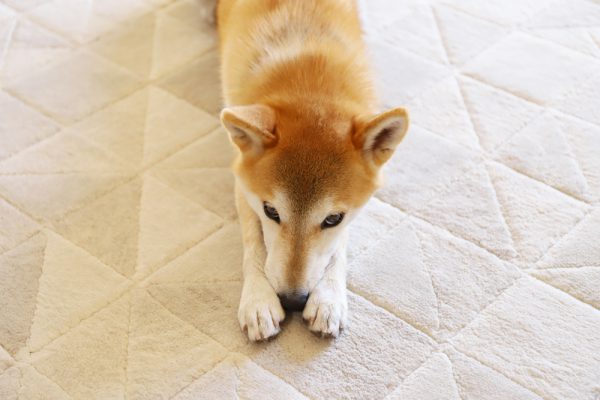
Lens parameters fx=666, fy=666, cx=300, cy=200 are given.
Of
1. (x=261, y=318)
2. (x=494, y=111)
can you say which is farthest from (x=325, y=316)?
(x=494, y=111)

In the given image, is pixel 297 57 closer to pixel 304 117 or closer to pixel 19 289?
pixel 304 117

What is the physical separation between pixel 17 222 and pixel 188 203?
1.77 feet

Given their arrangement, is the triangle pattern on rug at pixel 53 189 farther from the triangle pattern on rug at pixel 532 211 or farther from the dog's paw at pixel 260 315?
the triangle pattern on rug at pixel 532 211

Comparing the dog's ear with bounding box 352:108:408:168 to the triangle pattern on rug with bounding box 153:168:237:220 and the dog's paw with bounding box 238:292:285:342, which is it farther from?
the triangle pattern on rug with bounding box 153:168:237:220

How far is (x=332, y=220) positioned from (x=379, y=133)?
0.26m

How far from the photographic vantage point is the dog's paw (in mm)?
1771

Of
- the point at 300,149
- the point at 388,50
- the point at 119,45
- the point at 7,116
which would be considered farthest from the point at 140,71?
the point at 300,149

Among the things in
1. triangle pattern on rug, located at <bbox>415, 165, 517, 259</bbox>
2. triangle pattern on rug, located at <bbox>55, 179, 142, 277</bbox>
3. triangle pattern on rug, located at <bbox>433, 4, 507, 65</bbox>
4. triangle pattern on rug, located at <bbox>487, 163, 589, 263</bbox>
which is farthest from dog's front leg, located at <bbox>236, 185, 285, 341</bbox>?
triangle pattern on rug, located at <bbox>433, 4, 507, 65</bbox>

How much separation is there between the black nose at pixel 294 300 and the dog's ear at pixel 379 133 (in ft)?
1.33

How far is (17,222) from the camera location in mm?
2121

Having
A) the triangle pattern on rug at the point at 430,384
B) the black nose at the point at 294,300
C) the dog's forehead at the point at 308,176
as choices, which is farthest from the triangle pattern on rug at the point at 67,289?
the triangle pattern on rug at the point at 430,384

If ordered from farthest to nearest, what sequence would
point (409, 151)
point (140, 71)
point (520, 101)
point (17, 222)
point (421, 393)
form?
point (140, 71) < point (520, 101) < point (409, 151) < point (17, 222) < point (421, 393)

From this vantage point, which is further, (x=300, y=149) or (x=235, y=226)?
(x=235, y=226)

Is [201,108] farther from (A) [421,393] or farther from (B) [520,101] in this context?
(A) [421,393]
